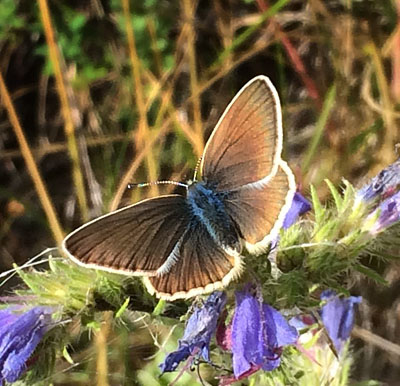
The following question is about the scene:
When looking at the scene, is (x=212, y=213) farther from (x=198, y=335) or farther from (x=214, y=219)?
(x=198, y=335)

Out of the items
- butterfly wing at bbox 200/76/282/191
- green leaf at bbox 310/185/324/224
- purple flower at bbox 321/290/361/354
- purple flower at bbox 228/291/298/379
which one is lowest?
purple flower at bbox 321/290/361/354

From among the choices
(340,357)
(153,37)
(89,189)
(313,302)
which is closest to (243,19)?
(153,37)

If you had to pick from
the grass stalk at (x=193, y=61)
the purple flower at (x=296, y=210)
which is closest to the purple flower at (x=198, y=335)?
the purple flower at (x=296, y=210)

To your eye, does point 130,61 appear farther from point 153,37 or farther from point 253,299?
point 253,299

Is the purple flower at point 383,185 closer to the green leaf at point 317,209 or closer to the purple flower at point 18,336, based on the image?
the green leaf at point 317,209

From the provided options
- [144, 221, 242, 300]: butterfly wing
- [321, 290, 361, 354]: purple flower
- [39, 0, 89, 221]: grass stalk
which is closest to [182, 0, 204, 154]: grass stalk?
[39, 0, 89, 221]: grass stalk

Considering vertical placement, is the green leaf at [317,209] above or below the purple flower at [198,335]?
above

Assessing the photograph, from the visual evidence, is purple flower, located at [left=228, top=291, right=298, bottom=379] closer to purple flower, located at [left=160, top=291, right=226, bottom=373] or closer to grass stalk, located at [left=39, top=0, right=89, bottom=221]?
purple flower, located at [left=160, top=291, right=226, bottom=373]
